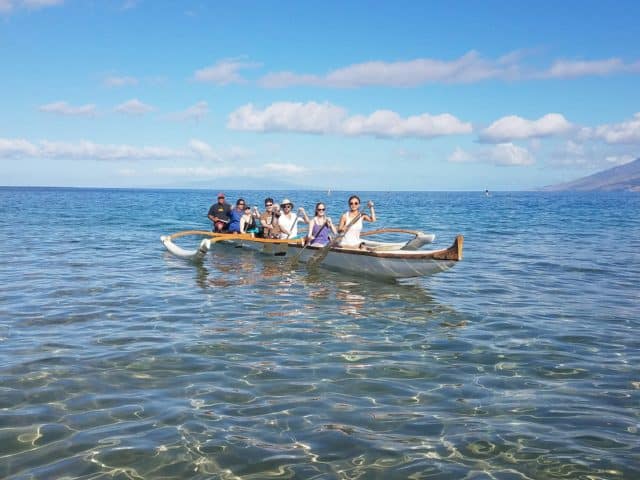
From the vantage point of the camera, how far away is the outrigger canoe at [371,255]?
40.2 ft

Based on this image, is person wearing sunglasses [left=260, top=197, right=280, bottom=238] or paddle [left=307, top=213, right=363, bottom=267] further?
person wearing sunglasses [left=260, top=197, right=280, bottom=238]

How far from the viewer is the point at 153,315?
10.2 m

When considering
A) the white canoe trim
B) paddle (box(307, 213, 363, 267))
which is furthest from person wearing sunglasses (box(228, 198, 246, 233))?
paddle (box(307, 213, 363, 267))

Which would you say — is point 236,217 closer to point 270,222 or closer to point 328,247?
point 270,222

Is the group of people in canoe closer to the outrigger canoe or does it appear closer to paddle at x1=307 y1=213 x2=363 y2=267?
paddle at x1=307 y1=213 x2=363 y2=267

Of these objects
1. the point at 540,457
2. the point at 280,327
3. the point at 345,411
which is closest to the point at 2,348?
the point at 280,327

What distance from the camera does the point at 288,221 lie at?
1966 centimetres

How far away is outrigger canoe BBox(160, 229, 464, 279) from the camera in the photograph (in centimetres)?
1224

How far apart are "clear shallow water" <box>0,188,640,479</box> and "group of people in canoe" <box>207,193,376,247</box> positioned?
2.27 m

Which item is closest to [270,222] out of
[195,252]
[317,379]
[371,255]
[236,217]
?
[236,217]

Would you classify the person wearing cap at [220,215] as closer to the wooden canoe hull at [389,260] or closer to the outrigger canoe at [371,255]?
the outrigger canoe at [371,255]

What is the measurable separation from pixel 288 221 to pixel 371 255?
654 centimetres

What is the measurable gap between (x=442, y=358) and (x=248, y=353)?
2928mm

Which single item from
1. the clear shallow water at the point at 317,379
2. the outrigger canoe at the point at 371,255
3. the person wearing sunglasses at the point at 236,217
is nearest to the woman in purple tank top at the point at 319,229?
the outrigger canoe at the point at 371,255
